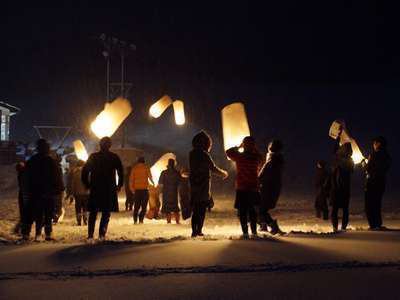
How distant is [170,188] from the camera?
1477 centimetres

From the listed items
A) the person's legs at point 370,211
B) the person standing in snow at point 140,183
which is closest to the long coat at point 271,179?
the person's legs at point 370,211

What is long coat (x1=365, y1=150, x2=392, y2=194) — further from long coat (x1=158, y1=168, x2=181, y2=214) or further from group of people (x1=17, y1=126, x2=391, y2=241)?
long coat (x1=158, y1=168, x2=181, y2=214)

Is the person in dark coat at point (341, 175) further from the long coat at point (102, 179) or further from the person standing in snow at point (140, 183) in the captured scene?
the person standing in snow at point (140, 183)

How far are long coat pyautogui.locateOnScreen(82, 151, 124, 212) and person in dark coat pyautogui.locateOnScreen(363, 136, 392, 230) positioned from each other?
4347 millimetres

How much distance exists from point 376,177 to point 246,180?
2682 mm

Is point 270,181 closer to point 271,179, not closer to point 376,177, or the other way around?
point 271,179

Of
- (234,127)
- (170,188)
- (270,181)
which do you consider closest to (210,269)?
(270,181)

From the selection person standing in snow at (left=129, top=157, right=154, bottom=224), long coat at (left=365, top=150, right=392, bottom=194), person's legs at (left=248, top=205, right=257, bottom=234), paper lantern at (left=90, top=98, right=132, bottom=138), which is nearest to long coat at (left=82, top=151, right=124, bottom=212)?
person's legs at (left=248, top=205, right=257, bottom=234)

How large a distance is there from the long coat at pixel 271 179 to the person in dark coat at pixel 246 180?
52 cm

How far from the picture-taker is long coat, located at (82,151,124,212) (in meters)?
9.10

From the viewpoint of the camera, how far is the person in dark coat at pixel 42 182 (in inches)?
370

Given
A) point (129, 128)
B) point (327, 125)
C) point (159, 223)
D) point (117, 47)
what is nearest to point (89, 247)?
point (159, 223)

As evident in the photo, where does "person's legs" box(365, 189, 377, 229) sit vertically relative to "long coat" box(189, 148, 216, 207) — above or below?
below

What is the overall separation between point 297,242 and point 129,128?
40304 millimetres
